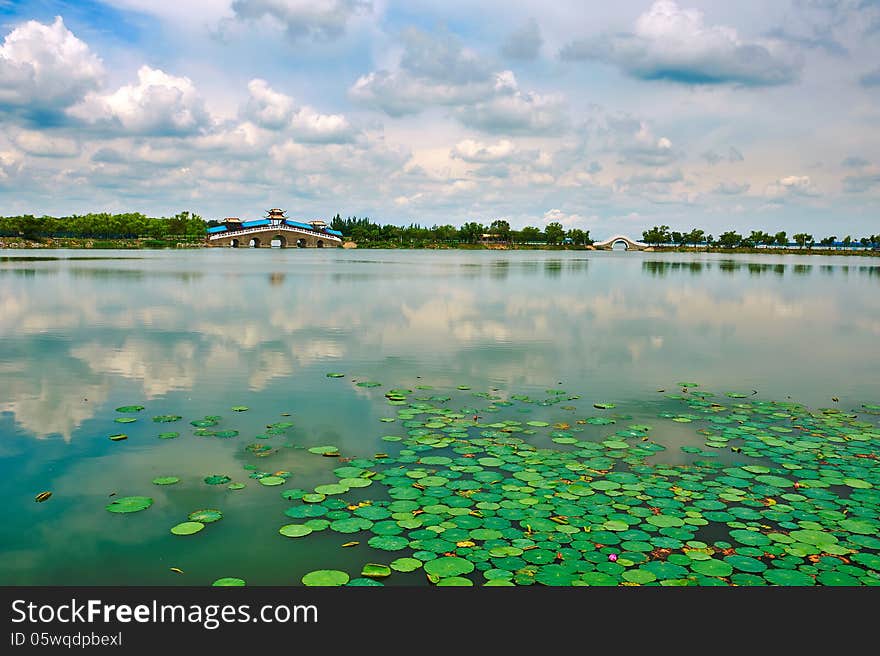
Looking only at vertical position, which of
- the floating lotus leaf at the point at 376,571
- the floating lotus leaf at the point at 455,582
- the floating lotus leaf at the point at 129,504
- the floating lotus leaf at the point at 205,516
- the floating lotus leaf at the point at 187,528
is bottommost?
the floating lotus leaf at the point at 455,582

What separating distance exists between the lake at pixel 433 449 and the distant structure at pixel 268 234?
15638 cm

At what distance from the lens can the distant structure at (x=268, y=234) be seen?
171375mm

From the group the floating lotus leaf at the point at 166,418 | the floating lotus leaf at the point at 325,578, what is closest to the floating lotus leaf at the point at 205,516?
the floating lotus leaf at the point at 325,578

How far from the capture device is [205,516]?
7.16 m

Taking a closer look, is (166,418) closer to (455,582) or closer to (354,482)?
(354,482)

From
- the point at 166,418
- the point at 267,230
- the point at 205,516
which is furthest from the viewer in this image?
the point at 267,230

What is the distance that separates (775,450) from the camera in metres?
9.79

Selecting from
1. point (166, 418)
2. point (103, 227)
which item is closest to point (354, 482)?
point (166, 418)

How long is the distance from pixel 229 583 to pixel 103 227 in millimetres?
168157

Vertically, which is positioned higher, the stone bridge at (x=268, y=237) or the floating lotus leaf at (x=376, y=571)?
the stone bridge at (x=268, y=237)

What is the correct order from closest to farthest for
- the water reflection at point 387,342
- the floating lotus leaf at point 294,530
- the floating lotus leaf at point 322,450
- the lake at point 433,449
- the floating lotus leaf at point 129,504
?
the lake at point 433,449 → the floating lotus leaf at point 294,530 → the floating lotus leaf at point 129,504 → the floating lotus leaf at point 322,450 → the water reflection at point 387,342

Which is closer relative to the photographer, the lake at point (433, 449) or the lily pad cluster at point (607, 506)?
the lily pad cluster at point (607, 506)

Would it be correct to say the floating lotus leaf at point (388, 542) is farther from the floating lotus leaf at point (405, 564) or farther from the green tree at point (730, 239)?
the green tree at point (730, 239)

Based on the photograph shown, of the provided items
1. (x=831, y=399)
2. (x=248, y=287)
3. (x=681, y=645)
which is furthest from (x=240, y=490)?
(x=248, y=287)
